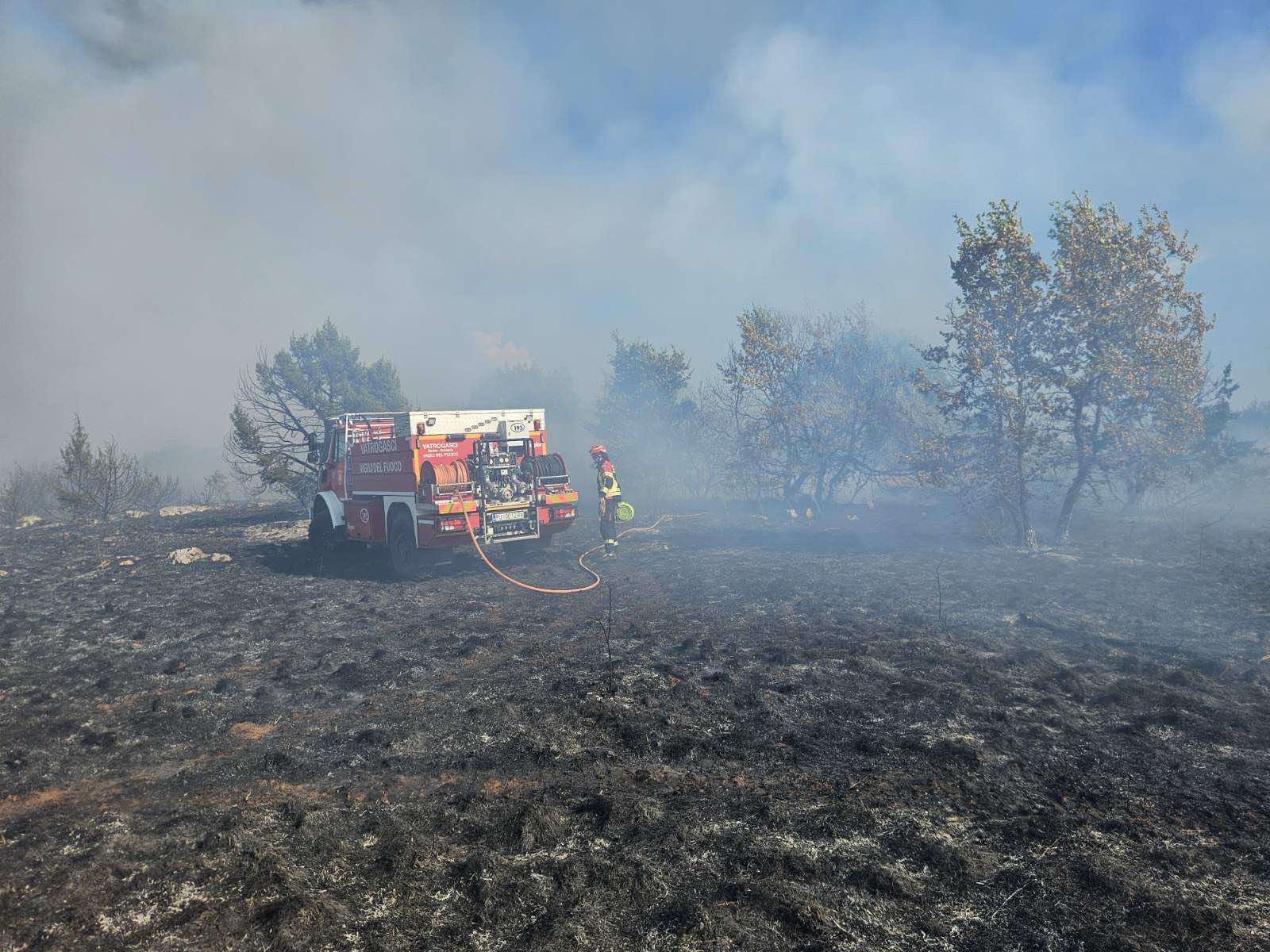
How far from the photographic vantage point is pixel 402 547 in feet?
42.7

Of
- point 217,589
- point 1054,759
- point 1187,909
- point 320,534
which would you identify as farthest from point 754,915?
point 320,534

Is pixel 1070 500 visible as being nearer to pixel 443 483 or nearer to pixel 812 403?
pixel 812 403

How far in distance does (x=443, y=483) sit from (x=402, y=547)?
1.81 m

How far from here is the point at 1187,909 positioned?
3.39 m

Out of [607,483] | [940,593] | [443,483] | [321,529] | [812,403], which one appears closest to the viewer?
[940,593]

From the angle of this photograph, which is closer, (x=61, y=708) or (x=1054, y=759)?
(x=1054, y=759)

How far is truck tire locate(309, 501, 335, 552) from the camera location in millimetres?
14977

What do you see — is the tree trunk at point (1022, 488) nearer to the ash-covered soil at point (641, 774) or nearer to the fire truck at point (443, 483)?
the ash-covered soil at point (641, 774)

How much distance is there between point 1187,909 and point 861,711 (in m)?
2.84

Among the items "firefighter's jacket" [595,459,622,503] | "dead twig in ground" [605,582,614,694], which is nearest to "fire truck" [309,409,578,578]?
"firefighter's jacket" [595,459,622,503]

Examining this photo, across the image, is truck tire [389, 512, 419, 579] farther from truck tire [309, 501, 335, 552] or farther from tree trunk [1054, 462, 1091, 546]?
tree trunk [1054, 462, 1091, 546]

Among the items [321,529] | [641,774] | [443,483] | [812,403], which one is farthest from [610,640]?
[812,403]

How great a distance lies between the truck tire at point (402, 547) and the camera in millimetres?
12891

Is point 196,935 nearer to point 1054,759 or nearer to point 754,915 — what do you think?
point 754,915
